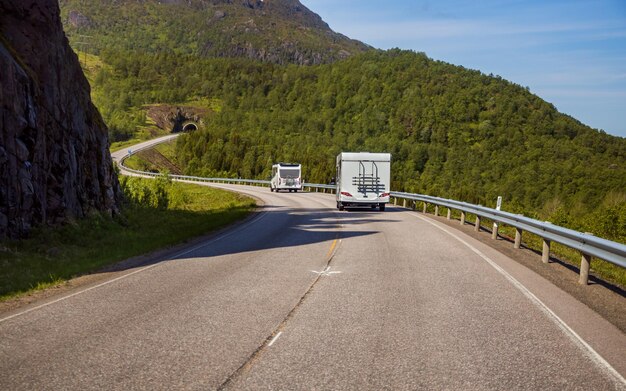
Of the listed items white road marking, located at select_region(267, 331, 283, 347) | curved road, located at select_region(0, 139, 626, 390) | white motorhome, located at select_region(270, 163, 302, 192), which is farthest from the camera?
white motorhome, located at select_region(270, 163, 302, 192)

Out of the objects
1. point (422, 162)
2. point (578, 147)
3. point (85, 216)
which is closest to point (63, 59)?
point (85, 216)

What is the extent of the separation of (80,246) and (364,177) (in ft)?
53.5

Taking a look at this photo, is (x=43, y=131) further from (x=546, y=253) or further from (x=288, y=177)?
(x=288, y=177)

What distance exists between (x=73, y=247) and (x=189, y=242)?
3.57 meters

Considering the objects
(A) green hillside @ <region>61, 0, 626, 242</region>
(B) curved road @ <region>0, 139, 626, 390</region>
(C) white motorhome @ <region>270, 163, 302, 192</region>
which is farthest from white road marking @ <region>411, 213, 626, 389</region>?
(A) green hillside @ <region>61, 0, 626, 242</region>

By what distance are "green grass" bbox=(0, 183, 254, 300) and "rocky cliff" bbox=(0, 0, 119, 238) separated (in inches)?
23.2

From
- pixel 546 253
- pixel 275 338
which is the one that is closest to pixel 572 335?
pixel 275 338

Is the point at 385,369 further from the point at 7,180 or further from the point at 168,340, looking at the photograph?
the point at 7,180

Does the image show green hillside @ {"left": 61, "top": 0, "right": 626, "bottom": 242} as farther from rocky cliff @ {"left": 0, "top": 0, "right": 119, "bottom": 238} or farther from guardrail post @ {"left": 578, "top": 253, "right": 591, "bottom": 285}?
guardrail post @ {"left": 578, "top": 253, "right": 591, "bottom": 285}

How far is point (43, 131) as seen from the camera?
17.0 m

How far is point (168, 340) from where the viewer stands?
659cm

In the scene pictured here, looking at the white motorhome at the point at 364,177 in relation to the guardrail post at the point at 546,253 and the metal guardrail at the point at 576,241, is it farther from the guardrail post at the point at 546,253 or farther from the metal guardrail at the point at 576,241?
the guardrail post at the point at 546,253

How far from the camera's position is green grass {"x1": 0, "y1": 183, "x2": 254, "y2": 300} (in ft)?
37.1

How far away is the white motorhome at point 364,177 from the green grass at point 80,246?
7.15 metres
